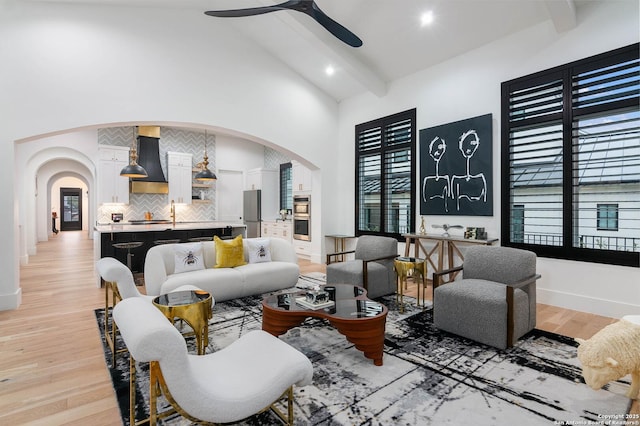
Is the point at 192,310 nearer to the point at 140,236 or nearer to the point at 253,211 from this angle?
the point at 140,236

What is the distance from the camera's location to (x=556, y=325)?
3.40m

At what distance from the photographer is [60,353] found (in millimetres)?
2822

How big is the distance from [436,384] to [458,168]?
349cm

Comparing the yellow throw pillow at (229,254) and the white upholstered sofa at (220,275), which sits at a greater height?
the yellow throw pillow at (229,254)

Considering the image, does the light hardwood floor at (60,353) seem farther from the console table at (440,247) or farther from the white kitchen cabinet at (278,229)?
the white kitchen cabinet at (278,229)

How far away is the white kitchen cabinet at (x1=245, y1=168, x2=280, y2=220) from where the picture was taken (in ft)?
30.3

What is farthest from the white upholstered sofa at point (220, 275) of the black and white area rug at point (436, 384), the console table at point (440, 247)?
the console table at point (440, 247)

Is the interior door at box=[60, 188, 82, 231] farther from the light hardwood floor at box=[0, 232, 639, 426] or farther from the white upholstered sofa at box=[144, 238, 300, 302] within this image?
the white upholstered sofa at box=[144, 238, 300, 302]

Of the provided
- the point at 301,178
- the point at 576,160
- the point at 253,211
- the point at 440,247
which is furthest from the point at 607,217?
the point at 253,211

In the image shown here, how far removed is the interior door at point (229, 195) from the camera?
962cm

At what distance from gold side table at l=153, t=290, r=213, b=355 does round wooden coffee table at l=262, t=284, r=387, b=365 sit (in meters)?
0.49

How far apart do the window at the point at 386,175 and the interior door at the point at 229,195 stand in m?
4.52

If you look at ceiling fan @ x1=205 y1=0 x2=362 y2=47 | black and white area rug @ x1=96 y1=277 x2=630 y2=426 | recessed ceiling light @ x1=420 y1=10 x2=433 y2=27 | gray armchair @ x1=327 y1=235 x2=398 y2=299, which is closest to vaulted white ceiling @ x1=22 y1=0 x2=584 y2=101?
recessed ceiling light @ x1=420 y1=10 x2=433 y2=27

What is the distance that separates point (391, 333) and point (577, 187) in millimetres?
2834
